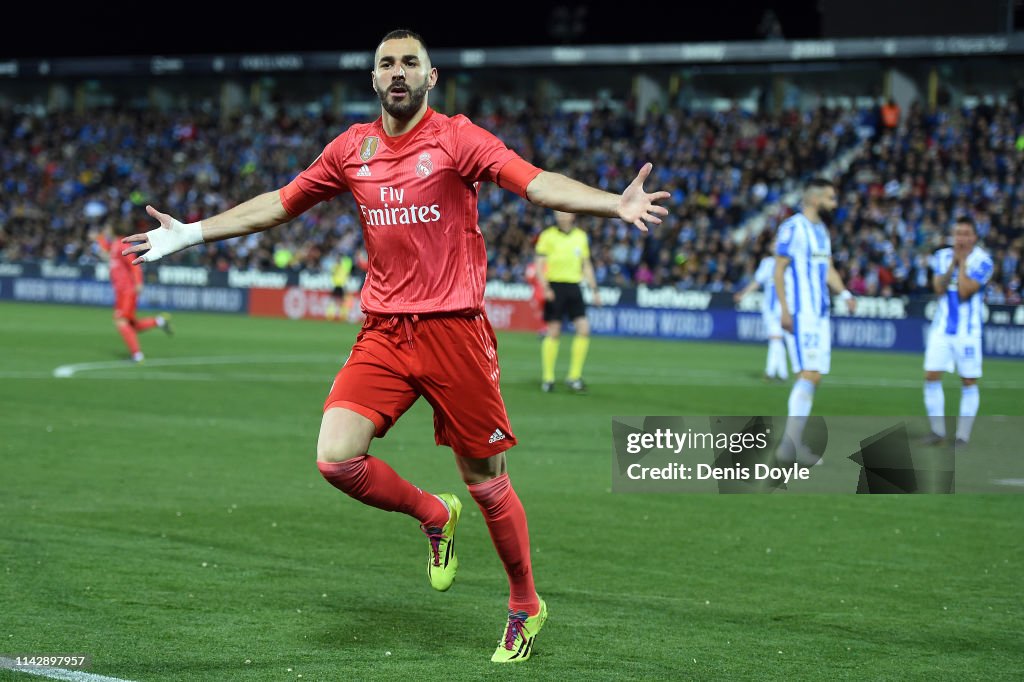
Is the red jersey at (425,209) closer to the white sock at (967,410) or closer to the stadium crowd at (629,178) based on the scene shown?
the white sock at (967,410)

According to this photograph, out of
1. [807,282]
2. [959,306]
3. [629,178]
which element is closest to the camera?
[807,282]

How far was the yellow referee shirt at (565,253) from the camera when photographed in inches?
698

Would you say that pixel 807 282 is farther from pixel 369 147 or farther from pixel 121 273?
pixel 121 273

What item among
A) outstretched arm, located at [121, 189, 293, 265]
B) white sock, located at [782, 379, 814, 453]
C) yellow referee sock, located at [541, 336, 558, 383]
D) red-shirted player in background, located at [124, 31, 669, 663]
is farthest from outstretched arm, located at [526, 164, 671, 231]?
yellow referee sock, located at [541, 336, 558, 383]

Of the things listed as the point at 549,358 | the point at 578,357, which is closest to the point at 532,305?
the point at 578,357

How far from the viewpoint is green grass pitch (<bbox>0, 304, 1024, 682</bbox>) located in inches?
213

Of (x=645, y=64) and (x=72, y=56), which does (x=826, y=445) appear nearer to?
(x=645, y=64)

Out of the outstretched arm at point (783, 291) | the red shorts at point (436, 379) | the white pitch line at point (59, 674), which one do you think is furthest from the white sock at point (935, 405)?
the white pitch line at point (59, 674)

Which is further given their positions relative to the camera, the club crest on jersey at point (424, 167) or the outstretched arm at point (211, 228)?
the outstretched arm at point (211, 228)

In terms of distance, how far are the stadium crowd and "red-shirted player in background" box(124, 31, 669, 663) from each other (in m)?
24.5

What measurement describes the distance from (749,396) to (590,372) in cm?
367

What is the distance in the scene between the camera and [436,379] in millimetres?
5441

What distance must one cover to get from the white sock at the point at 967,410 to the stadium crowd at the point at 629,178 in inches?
619

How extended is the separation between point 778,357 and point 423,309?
15.4 meters
